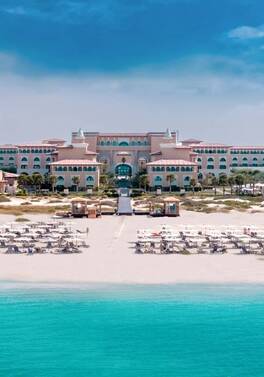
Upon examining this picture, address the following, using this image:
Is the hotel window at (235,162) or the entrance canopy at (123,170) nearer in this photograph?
the entrance canopy at (123,170)

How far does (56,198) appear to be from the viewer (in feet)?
256

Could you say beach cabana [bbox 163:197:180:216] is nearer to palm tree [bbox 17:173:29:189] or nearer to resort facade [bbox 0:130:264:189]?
resort facade [bbox 0:130:264:189]

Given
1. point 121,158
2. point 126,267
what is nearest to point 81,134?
point 121,158

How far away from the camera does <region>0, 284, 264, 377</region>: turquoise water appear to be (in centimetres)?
1748

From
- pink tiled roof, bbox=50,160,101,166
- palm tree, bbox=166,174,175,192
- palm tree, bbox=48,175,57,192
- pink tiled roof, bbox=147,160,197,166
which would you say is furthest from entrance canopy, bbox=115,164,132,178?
palm tree, bbox=48,175,57,192

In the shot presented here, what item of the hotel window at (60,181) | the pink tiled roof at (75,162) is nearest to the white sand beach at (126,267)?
the hotel window at (60,181)

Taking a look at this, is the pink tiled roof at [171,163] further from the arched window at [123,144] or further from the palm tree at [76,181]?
the arched window at [123,144]

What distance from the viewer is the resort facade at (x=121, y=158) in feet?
298

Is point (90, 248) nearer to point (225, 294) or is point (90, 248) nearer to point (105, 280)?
point (105, 280)

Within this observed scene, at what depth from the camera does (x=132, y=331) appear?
808 inches

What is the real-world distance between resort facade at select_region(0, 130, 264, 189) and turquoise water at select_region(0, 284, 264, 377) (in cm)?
6378

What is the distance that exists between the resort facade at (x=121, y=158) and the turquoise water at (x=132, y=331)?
209 feet

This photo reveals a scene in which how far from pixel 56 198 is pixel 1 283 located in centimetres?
5180

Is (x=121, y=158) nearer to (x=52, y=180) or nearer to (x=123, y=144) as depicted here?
(x=123, y=144)
